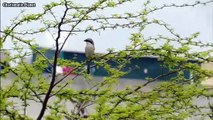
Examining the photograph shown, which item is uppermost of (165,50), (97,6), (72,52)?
(97,6)

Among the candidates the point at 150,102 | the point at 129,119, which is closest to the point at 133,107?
the point at 129,119

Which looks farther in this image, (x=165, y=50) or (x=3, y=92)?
(x=165, y=50)

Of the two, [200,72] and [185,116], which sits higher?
[200,72]

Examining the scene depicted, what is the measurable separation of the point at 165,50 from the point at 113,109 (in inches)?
33.3

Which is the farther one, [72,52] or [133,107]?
[72,52]

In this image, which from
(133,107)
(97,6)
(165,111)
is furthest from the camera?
(165,111)

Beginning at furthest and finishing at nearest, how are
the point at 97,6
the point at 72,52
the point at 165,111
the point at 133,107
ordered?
the point at 72,52 < the point at 165,111 < the point at 133,107 < the point at 97,6

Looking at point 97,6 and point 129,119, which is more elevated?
point 97,6

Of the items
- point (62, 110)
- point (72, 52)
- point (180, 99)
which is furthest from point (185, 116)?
point (72, 52)

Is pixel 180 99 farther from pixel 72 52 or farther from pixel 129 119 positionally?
pixel 72 52

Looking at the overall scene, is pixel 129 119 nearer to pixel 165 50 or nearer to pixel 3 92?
pixel 165 50

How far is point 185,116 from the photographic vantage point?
260 inches

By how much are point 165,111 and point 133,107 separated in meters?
0.66

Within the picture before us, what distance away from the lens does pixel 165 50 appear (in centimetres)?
586
